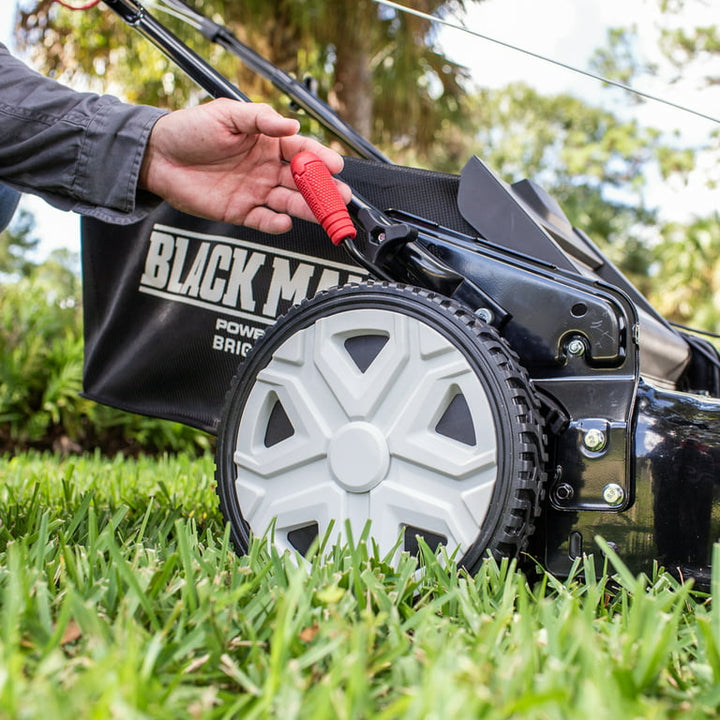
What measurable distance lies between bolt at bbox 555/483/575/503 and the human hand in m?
0.56

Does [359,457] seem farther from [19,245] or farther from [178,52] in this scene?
[19,245]

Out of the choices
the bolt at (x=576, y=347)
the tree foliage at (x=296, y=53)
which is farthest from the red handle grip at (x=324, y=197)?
the tree foliage at (x=296, y=53)

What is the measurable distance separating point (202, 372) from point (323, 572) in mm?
709

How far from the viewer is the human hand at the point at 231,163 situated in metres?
1.21

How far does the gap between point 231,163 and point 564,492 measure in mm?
809

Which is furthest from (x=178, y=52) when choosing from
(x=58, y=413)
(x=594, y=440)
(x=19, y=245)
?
(x=19, y=245)

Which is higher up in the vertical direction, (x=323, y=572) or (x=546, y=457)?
(x=546, y=457)

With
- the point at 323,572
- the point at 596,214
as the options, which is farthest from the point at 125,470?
the point at 596,214

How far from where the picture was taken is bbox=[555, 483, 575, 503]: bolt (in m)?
0.98

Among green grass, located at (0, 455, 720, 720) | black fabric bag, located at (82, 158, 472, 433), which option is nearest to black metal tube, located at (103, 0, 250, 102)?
black fabric bag, located at (82, 158, 472, 433)

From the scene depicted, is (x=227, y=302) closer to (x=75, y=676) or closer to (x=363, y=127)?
(x=75, y=676)

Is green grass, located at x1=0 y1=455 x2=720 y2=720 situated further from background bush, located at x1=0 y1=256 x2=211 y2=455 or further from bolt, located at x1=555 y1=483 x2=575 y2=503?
background bush, located at x1=0 y1=256 x2=211 y2=455

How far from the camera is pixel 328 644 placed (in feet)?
2.01

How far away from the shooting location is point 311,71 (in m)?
5.57
